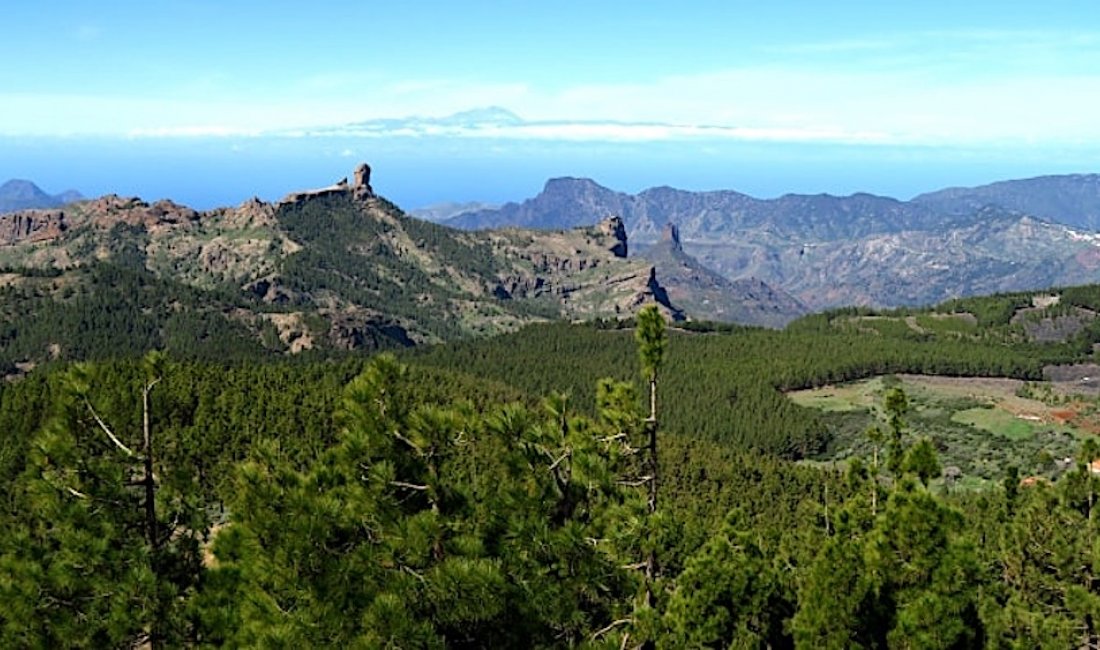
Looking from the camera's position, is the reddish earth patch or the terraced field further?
the reddish earth patch

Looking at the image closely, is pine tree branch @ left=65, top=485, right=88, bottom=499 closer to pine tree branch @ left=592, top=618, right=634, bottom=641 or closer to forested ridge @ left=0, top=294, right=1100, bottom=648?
forested ridge @ left=0, top=294, right=1100, bottom=648

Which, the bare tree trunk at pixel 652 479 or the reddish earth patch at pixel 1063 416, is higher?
the bare tree trunk at pixel 652 479

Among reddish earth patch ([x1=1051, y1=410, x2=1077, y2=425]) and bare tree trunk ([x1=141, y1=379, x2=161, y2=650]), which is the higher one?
bare tree trunk ([x1=141, y1=379, x2=161, y2=650])

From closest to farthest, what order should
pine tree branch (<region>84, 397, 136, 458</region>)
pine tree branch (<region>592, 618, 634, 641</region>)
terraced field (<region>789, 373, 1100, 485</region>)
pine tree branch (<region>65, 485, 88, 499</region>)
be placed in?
pine tree branch (<region>65, 485, 88, 499</region>) < pine tree branch (<region>84, 397, 136, 458</region>) < pine tree branch (<region>592, 618, 634, 641</region>) < terraced field (<region>789, 373, 1100, 485</region>)

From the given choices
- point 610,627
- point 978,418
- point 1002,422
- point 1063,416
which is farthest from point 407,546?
point 1063,416

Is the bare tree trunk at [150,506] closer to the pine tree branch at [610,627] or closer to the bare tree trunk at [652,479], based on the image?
the pine tree branch at [610,627]

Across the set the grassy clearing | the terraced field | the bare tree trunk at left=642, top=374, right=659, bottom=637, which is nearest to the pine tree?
the bare tree trunk at left=642, top=374, right=659, bottom=637

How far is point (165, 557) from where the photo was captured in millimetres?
17891

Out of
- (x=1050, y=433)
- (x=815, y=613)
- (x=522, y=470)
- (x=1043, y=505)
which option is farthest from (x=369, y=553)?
(x=1050, y=433)

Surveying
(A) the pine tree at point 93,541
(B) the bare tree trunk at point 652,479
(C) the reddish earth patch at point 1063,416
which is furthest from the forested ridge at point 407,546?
(C) the reddish earth patch at point 1063,416

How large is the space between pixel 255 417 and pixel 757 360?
11654 centimetres

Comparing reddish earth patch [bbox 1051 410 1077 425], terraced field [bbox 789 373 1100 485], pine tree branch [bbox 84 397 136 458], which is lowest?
terraced field [bbox 789 373 1100 485]

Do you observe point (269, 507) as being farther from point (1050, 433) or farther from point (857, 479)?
point (1050, 433)

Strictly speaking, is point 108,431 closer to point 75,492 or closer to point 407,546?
point 75,492
